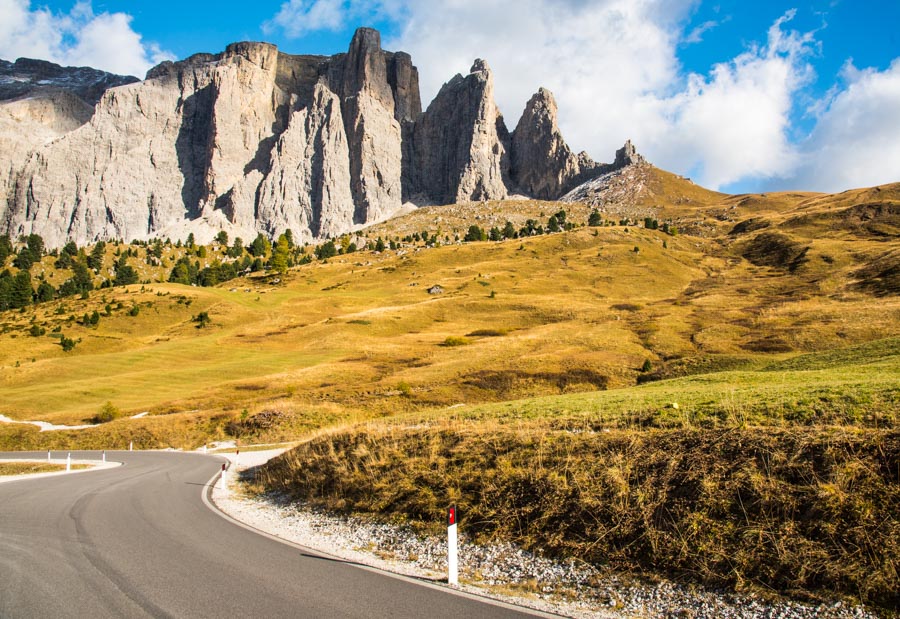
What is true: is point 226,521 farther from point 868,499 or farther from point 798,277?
point 798,277

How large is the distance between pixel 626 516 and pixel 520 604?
119 inches

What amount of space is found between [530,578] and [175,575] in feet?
24.0

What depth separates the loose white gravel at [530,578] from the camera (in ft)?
26.2

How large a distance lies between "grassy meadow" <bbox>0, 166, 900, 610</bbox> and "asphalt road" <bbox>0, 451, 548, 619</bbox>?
3.20 metres

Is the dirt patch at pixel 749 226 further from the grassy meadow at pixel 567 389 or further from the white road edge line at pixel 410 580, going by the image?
the white road edge line at pixel 410 580

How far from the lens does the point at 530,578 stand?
9922 mm

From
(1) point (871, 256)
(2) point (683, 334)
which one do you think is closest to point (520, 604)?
(2) point (683, 334)

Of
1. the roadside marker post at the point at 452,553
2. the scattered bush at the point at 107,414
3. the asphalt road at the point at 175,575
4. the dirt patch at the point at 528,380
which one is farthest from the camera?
the scattered bush at the point at 107,414

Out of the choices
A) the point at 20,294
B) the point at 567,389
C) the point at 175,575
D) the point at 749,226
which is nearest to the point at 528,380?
the point at 567,389

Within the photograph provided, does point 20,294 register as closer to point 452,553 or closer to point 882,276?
point 452,553

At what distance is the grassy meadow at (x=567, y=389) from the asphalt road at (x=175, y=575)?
3.20 meters

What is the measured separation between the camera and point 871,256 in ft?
348

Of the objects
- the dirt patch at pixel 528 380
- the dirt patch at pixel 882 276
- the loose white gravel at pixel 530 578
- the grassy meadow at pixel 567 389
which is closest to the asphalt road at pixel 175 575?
the loose white gravel at pixel 530 578

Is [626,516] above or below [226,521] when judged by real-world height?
above
